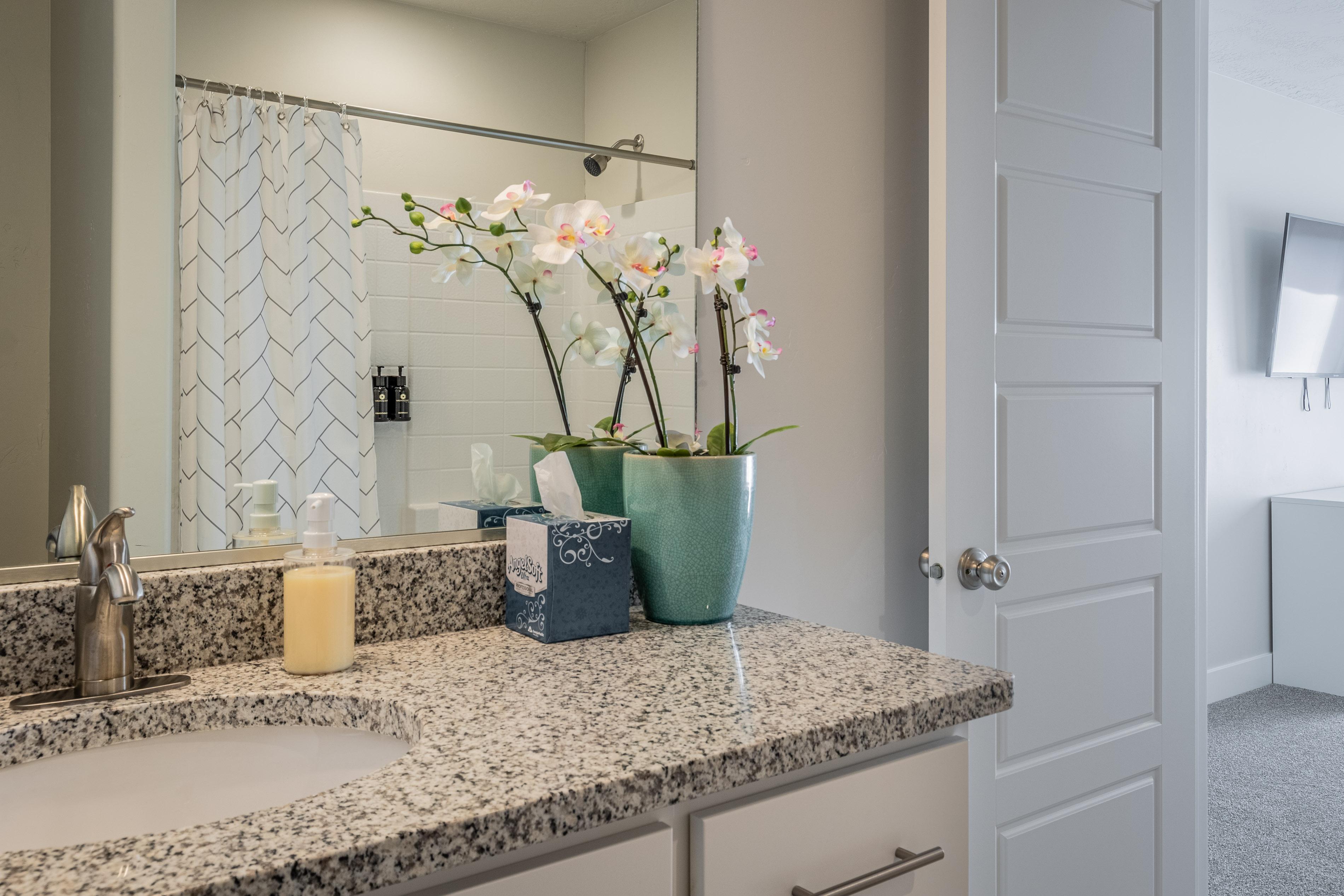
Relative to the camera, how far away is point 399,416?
109cm

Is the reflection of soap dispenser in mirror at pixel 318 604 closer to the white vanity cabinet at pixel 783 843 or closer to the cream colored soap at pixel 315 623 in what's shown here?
the cream colored soap at pixel 315 623

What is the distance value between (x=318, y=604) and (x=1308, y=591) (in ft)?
13.9

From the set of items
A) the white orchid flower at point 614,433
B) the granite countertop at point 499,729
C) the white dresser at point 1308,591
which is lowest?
the white dresser at point 1308,591

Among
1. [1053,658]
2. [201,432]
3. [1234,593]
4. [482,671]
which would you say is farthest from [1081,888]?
[1234,593]

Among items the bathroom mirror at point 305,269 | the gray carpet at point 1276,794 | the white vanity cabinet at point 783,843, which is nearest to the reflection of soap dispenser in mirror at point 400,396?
the bathroom mirror at point 305,269

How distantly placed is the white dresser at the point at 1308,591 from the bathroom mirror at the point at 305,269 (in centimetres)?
368

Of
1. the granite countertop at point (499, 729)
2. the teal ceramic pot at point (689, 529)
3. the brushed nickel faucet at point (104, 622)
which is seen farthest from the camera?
the teal ceramic pot at point (689, 529)

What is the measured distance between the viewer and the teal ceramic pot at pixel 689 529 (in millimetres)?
1081

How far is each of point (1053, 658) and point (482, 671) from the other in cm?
112

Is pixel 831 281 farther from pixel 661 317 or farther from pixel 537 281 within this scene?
pixel 537 281

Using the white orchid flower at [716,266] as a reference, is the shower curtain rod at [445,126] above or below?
above

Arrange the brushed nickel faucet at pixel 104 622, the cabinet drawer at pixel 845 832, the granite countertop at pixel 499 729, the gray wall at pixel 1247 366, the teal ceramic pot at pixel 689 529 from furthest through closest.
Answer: the gray wall at pixel 1247 366 < the teal ceramic pot at pixel 689 529 < the brushed nickel faucet at pixel 104 622 < the cabinet drawer at pixel 845 832 < the granite countertop at pixel 499 729

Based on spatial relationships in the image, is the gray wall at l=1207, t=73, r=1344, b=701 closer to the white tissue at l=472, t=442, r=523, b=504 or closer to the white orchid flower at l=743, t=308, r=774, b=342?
the white orchid flower at l=743, t=308, r=774, b=342

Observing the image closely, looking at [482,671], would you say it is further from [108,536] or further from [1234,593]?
[1234,593]
